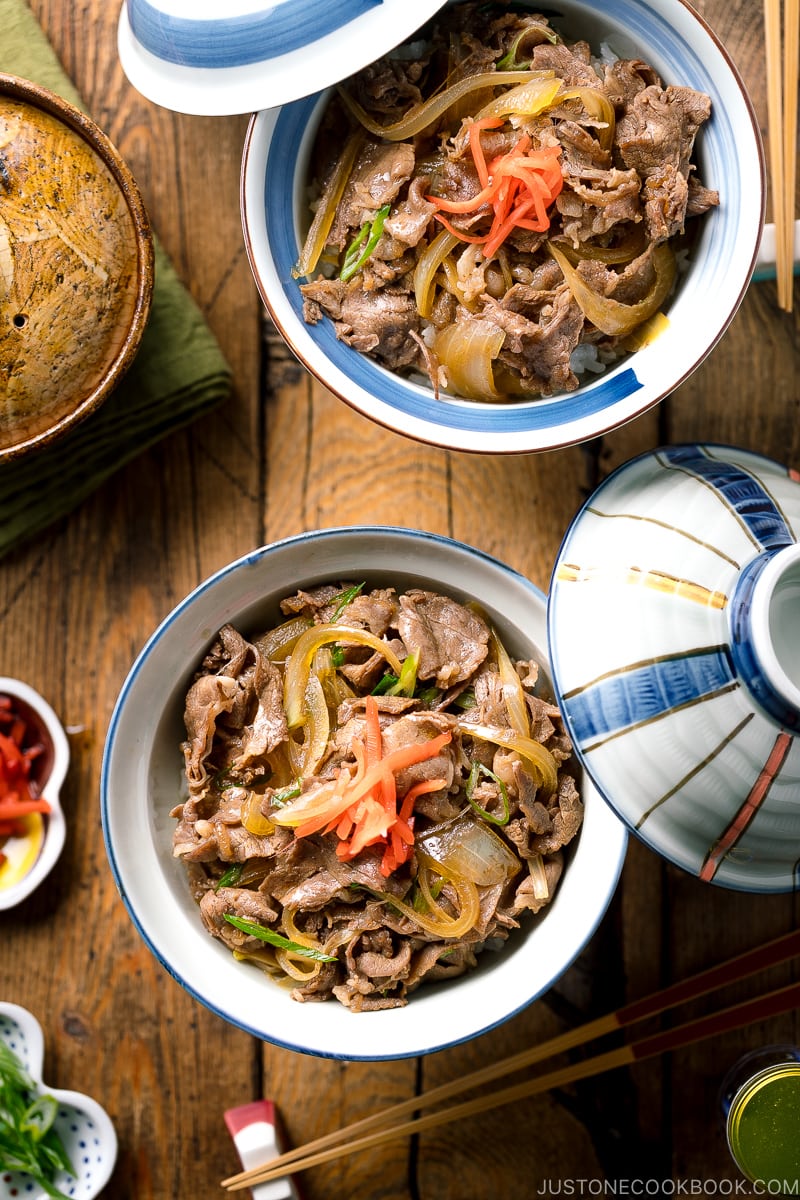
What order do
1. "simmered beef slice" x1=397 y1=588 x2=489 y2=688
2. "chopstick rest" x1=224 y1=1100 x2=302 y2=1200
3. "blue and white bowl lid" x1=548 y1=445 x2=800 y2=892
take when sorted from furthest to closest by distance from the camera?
"chopstick rest" x1=224 y1=1100 x2=302 y2=1200, "simmered beef slice" x1=397 y1=588 x2=489 y2=688, "blue and white bowl lid" x1=548 y1=445 x2=800 y2=892

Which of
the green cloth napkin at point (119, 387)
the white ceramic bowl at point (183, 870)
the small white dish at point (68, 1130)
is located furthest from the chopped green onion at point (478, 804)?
the small white dish at point (68, 1130)

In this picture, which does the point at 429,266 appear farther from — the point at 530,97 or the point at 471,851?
the point at 471,851

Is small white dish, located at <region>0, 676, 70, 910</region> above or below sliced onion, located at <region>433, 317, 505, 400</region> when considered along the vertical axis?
below

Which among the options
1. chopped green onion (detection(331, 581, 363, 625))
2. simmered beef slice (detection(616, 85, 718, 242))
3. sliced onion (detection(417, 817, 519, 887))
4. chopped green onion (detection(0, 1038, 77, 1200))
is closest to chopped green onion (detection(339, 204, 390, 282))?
simmered beef slice (detection(616, 85, 718, 242))

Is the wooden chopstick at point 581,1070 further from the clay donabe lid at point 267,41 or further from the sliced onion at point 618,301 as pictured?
the clay donabe lid at point 267,41

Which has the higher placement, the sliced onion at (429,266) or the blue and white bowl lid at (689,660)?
the sliced onion at (429,266)

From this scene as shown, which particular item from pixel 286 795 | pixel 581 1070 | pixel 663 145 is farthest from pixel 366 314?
pixel 581 1070

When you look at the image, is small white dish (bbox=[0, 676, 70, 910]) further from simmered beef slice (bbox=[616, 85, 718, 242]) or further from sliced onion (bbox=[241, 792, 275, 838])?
simmered beef slice (bbox=[616, 85, 718, 242])
